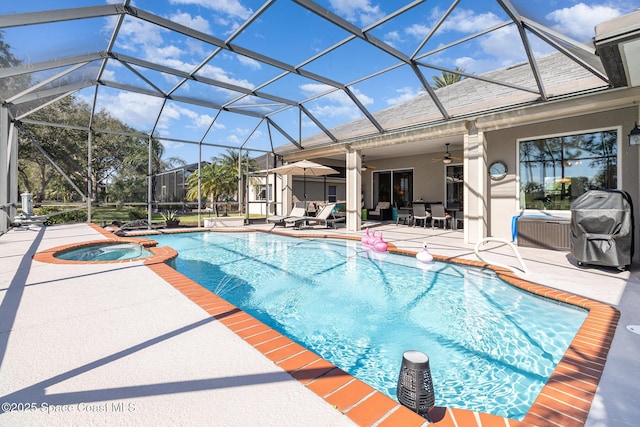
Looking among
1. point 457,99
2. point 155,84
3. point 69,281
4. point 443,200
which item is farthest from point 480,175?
point 155,84

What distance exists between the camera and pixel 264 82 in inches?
332

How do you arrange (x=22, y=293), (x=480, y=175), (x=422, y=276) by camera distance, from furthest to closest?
1. (x=480, y=175)
2. (x=422, y=276)
3. (x=22, y=293)

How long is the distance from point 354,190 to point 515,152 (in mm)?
5079

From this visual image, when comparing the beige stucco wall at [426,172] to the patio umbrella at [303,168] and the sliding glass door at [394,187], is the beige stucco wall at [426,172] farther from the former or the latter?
the patio umbrella at [303,168]

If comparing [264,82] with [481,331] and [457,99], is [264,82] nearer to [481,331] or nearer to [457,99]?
[457,99]

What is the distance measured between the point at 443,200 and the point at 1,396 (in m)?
13.6

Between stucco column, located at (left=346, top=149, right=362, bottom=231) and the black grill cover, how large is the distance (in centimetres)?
670

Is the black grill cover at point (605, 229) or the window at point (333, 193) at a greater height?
the window at point (333, 193)

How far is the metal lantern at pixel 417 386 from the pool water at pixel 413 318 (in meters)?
0.85

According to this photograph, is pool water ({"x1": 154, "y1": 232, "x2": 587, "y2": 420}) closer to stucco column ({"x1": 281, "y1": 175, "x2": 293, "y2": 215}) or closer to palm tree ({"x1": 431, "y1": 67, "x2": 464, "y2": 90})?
stucco column ({"x1": 281, "y1": 175, "x2": 293, "y2": 215})

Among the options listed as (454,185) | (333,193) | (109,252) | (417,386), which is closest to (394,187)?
(454,185)

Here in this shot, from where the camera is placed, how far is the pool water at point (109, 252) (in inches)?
244

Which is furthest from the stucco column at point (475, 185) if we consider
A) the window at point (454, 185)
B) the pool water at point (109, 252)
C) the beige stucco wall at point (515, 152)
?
the pool water at point (109, 252)

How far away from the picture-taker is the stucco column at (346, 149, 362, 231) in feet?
36.6
